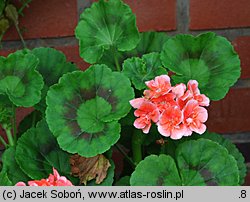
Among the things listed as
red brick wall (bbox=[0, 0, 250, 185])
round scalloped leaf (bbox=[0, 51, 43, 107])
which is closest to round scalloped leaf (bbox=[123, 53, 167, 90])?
round scalloped leaf (bbox=[0, 51, 43, 107])

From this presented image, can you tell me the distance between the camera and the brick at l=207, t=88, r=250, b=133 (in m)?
1.20

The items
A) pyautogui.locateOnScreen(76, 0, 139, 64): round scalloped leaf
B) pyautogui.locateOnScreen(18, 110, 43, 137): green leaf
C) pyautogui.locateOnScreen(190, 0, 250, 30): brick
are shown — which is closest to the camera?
pyautogui.locateOnScreen(76, 0, 139, 64): round scalloped leaf

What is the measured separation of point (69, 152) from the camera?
854 millimetres

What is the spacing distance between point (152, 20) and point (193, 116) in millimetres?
348

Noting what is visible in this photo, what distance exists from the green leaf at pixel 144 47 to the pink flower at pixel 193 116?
0.17m

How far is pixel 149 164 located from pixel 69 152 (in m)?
0.12

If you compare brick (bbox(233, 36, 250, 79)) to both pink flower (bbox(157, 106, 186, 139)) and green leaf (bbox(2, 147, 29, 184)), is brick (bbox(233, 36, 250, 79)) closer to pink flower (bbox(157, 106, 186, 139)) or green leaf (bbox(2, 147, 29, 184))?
pink flower (bbox(157, 106, 186, 139))

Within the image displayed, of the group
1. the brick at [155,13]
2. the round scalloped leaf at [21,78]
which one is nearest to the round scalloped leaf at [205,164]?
the round scalloped leaf at [21,78]

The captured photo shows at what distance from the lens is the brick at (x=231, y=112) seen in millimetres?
1203

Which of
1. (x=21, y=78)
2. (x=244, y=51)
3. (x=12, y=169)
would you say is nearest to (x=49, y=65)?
(x=21, y=78)

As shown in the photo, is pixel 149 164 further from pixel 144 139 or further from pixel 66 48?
pixel 66 48

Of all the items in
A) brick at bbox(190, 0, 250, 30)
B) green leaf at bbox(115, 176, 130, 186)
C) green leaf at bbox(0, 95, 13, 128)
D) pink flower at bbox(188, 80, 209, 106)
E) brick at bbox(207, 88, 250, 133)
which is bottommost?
brick at bbox(207, 88, 250, 133)

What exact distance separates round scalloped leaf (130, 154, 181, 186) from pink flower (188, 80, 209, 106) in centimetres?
9
